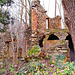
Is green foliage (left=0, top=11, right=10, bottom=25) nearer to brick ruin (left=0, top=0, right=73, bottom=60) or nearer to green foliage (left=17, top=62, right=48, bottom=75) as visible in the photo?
brick ruin (left=0, top=0, right=73, bottom=60)

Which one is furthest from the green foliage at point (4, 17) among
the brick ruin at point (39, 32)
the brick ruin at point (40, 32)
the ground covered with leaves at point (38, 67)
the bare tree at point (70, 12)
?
the bare tree at point (70, 12)

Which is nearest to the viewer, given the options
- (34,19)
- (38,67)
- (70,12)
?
(70,12)

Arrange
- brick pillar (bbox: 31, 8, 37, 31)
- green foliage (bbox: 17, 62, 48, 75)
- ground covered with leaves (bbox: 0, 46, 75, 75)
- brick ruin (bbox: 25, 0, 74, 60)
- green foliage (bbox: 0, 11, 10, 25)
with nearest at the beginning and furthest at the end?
ground covered with leaves (bbox: 0, 46, 75, 75) → green foliage (bbox: 17, 62, 48, 75) → green foliage (bbox: 0, 11, 10, 25) → brick ruin (bbox: 25, 0, 74, 60) → brick pillar (bbox: 31, 8, 37, 31)

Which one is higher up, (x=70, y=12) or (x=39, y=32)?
(x=70, y=12)

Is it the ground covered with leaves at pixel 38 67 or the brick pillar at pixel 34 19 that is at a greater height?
the brick pillar at pixel 34 19

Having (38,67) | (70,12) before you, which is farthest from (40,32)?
(70,12)

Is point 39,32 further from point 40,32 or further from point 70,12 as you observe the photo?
point 70,12

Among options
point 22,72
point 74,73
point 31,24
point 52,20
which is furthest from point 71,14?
point 52,20

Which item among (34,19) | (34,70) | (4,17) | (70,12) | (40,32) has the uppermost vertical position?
(34,19)

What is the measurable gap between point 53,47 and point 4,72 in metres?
4.29

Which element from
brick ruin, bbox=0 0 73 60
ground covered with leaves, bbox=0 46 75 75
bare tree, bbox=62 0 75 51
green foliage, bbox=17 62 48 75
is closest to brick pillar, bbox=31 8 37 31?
brick ruin, bbox=0 0 73 60

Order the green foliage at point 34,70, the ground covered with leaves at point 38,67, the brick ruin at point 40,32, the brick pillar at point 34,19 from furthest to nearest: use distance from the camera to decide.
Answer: the brick pillar at point 34,19 → the brick ruin at point 40,32 → the green foliage at point 34,70 → the ground covered with leaves at point 38,67

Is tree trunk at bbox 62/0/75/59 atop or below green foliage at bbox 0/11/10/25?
below

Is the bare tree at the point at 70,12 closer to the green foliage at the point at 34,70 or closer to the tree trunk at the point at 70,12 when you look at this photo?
the tree trunk at the point at 70,12
